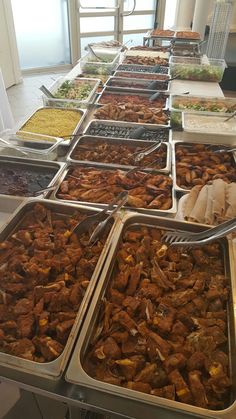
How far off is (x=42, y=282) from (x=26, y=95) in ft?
15.5

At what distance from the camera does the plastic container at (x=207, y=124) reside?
1.78 metres

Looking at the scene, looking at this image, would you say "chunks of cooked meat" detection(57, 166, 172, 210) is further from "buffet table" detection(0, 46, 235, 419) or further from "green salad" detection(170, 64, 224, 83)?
"green salad" detection(170, 64, 224, 83)

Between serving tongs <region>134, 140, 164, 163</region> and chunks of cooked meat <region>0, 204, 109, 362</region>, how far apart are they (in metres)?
0.54

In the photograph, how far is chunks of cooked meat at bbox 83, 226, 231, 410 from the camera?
2.37ft

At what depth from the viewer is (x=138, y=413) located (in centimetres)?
67

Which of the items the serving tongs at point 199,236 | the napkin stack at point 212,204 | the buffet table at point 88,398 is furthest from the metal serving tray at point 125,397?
the napkin stack at point 212,204

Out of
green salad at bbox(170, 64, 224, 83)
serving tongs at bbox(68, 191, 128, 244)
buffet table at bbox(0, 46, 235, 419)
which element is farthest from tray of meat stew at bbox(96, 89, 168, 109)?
buffet table at bbox(0, 46, 235, 419)

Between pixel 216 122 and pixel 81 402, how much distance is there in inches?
69.0

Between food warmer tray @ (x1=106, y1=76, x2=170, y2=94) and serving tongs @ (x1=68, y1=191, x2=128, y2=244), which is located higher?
food warmer tray @ (x1=106, y1=76, x2=170, y2=94)

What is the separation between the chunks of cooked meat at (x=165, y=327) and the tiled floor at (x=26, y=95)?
3.75 m

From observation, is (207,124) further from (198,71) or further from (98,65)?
(98,65)

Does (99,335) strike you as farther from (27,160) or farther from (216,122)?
(216,122)

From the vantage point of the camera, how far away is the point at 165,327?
816 millimetres

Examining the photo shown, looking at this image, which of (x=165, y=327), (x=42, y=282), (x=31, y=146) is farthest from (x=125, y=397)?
(x=31, y=146)
